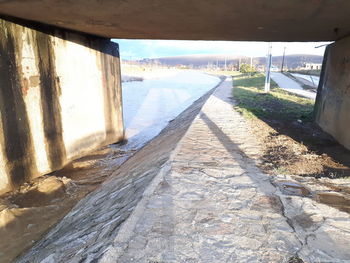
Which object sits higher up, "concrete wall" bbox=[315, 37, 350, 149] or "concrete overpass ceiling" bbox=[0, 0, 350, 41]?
"concrete overpass ceiling" bbox=[0, 0, 350, 41]

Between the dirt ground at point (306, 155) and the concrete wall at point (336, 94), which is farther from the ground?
the concrete wall at point (336, 94)

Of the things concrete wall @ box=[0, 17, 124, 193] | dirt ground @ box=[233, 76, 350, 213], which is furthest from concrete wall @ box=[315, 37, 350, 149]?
concrete wall @ box=[0, 17, 124, 193]

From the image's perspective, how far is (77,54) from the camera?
848 cm

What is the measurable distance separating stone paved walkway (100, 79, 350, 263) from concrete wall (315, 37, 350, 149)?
162 inches

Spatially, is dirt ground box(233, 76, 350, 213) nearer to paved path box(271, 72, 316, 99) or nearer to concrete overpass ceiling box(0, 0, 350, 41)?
concrete overpass ceiling box(0, 0, 350, 41)

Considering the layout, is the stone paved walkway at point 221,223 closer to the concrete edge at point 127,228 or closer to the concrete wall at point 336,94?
the concrete edge at point 127,228

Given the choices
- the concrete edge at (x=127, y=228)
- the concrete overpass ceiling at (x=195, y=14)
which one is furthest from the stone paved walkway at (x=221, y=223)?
the concrete overpass ceiling at (x=195, y=14)

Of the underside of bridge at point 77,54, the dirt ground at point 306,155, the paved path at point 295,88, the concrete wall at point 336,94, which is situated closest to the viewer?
the dirt ground at point 306,155

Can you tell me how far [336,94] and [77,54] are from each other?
26.5 feet

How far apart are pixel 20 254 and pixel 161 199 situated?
2719mm

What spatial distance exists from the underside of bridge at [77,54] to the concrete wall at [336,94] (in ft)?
0.11

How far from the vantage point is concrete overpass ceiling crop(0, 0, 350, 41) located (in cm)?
482

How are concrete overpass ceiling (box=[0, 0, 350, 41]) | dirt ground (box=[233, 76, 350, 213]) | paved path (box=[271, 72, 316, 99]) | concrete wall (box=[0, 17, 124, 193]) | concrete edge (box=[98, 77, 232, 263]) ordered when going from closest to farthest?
concrete edge (box=[98, 77, 232, 263]) < dirt ground (box=[233, 76, 350, 213]) < concrete overpass ceiling (box=[0, 0, 350, 41]) < concrete wall (box=[0, 17, 124, 193]) < paved path (box=[271, 72, 316, 99])

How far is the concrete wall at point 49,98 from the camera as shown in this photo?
241 inches
